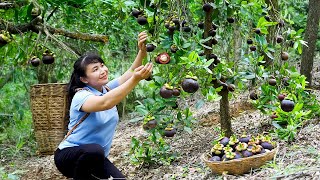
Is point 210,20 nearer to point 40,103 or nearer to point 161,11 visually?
point 161,11

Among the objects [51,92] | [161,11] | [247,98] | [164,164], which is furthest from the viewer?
[247,98]

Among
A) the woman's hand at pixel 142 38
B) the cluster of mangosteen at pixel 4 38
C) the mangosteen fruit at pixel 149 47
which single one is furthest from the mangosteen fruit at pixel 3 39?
the mangosteen fruit at pixel 149 47

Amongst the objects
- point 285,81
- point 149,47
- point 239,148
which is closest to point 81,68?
point 149,47

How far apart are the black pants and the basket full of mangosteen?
681 millimetres

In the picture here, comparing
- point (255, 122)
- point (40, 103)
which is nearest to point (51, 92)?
point (40, 103)

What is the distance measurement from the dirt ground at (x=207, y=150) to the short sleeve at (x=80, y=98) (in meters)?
0.98

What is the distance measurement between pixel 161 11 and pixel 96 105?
3.74 feet

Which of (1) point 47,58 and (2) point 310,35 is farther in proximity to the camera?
(2) point 310,35

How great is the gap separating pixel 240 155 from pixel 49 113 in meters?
2.86

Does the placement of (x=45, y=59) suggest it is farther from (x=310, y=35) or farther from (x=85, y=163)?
(x=310, y=35)

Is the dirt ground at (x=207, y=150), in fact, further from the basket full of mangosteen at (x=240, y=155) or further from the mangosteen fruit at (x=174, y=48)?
the mangosteen fruit at (x=174, y=48)

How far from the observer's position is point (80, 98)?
2.84 m

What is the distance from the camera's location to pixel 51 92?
5.09m

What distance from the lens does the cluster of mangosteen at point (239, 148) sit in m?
2.94
